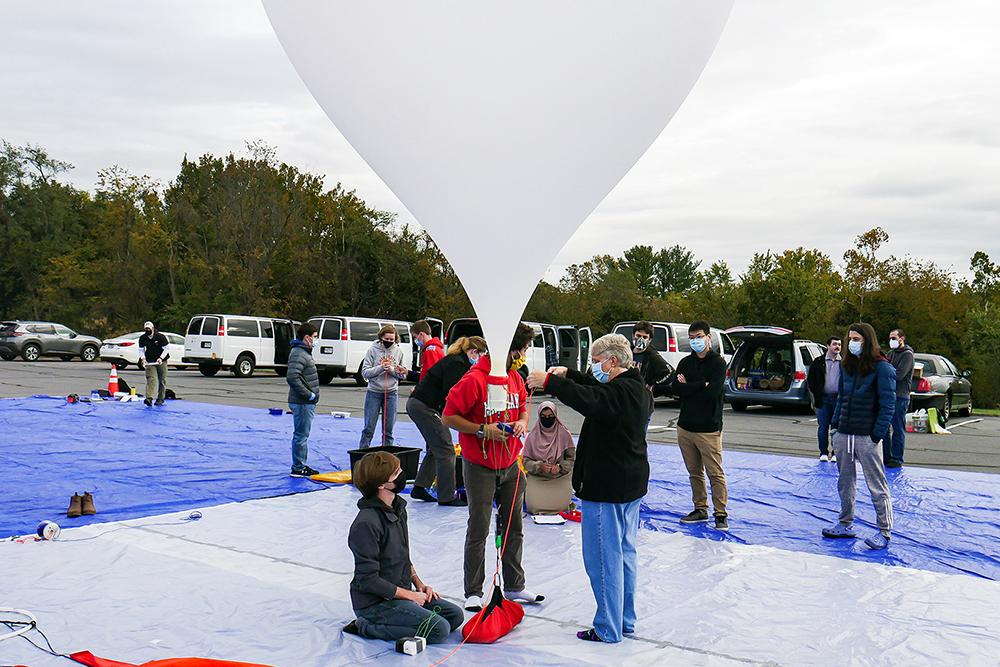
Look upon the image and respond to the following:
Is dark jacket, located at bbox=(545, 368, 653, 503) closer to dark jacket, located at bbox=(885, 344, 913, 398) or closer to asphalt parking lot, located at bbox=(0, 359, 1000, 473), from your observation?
dark jacket, located at bbox=(885, 344, 913, 398)

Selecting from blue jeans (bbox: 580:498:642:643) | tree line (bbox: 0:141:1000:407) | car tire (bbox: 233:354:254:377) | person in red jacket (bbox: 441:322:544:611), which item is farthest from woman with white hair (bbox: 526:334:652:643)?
tree line (bbox: 0:141:1000:407)

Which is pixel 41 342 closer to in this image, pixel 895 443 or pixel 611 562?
pixel 895 443

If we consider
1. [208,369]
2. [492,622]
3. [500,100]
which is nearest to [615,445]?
[492,622]

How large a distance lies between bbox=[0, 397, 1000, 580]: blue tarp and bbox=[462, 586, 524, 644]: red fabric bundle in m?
2.66

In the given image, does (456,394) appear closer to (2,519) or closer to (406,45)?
(406,45)

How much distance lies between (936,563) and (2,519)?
734 cm

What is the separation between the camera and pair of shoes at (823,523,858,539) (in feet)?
19.3

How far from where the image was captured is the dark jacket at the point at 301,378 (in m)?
7.90

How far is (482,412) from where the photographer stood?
178 inches

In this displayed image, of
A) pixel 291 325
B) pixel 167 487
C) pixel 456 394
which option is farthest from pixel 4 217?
pixel 456 394

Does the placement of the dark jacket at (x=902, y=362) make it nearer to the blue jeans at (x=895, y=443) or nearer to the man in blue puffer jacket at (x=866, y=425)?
the blue jeans at (x=895, y=443)

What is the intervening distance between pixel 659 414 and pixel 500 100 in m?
14.0

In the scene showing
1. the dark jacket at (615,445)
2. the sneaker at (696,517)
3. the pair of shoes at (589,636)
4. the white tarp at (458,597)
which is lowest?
the white tarp at (458,597)

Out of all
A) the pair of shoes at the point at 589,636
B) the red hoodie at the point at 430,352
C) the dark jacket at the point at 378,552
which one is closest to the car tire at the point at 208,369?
the red hoodie at the point at 430,352
